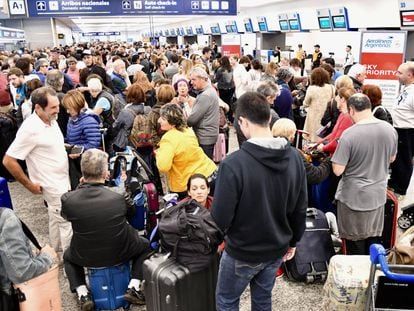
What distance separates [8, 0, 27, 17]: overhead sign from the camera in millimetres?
10180

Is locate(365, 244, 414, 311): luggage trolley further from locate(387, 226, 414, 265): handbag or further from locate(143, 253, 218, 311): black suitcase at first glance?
locate(143, 253, 218, 311): black suitcase

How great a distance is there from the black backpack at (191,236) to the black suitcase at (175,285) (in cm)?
6

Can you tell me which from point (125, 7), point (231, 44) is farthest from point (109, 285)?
point (231, 44)

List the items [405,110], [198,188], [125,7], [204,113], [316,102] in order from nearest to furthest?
[198,188], [204,113], [405,110], [316,102], [125,7]

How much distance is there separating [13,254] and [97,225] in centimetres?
55

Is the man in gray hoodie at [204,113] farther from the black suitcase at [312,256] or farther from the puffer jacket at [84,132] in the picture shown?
the black suitcase at [312,256]

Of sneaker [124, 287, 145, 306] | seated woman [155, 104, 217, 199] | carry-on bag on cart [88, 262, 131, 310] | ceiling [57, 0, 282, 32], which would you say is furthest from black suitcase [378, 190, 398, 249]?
ceiling [57, 0, 282, 32]

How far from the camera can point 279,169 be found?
1843 millimetres

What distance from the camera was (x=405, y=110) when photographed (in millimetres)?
4488

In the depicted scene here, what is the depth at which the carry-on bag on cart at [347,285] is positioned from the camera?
2.35 meters

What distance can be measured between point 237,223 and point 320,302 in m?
1.48

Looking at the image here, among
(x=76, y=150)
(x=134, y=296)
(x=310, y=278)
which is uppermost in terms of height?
(x=76, y=150)

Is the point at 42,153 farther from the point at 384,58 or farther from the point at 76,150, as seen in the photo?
the point at 384,58

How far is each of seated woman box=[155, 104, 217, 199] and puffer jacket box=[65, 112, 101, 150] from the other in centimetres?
81
